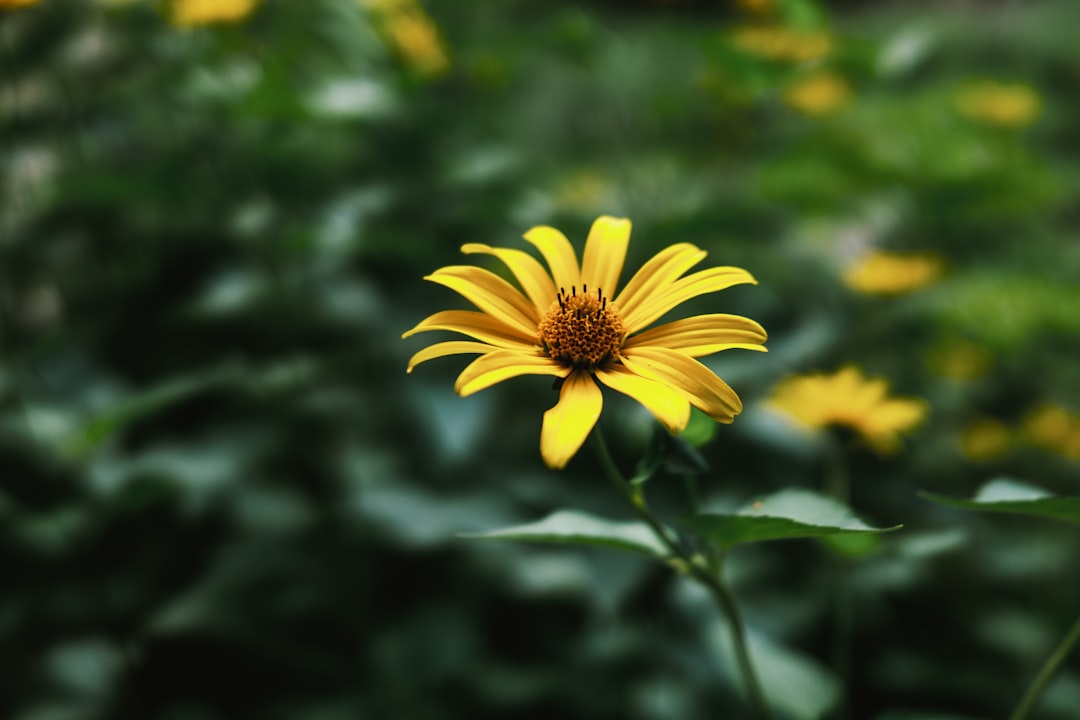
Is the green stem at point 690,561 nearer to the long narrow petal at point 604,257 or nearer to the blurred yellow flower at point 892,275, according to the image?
the long narrow petal at point 604,257

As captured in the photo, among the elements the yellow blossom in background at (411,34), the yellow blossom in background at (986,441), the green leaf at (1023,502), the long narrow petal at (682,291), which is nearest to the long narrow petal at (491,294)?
the long narrow petal at (682,291)

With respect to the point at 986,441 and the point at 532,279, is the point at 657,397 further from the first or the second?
the point at 986,441

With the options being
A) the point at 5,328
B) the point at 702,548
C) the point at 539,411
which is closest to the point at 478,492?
the point at 539,411

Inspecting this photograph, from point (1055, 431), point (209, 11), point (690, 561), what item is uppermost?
point (209, 11)

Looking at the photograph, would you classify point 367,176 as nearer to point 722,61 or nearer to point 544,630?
point 722,61

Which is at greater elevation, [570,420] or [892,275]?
[892,275]

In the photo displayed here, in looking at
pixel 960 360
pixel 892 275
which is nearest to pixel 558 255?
pixel 892 275

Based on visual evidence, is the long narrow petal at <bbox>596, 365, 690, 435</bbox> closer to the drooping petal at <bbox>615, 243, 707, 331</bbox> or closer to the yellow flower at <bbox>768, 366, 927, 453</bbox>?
the drooping petal at <bbox>615, 243, 707, 331</bbox>
